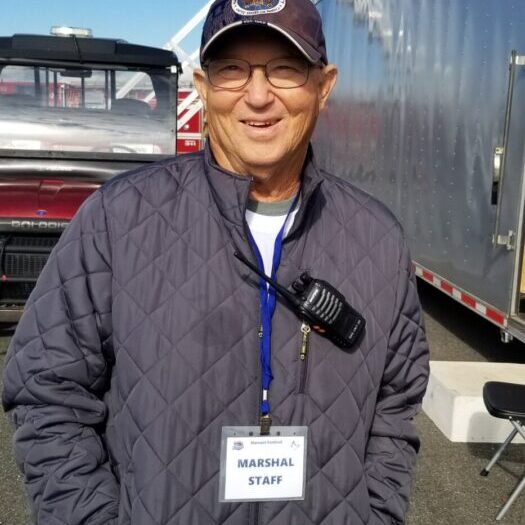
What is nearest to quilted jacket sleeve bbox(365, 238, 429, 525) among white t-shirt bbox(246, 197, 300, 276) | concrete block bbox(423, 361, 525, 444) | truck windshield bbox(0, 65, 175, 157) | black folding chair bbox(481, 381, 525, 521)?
white t-shirt bbox(246, 197, 300, 276)

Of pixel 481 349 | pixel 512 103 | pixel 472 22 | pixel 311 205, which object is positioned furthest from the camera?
pixel 481 349

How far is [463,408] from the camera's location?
4355mm

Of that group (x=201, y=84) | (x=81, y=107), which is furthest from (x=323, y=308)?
(x=81, y=107)

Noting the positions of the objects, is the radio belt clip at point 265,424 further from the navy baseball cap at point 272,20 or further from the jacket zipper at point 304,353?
the navy baseball cap at point 272,20

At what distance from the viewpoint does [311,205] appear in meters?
1.62

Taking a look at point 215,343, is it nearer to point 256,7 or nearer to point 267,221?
point 267,221

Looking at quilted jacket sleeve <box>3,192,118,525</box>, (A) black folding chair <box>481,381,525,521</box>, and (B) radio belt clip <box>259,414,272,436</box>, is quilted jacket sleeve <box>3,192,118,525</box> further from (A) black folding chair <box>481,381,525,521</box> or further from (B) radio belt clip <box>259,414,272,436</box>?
(A) black folding chair <box>481,381,525,521</box>

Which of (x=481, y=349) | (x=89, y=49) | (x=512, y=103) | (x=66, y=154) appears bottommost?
(x=481, y=349)

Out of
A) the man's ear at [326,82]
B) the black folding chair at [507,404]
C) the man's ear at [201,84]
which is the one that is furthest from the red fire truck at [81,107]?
the man's ear at [326,82]

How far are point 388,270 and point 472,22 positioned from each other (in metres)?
4.52

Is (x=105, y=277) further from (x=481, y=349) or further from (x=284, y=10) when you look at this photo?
(x=481, y=349)

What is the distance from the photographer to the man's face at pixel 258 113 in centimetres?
150

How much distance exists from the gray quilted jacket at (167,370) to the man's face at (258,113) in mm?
64

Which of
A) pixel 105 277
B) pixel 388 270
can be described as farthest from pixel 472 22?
pixel 105 277
